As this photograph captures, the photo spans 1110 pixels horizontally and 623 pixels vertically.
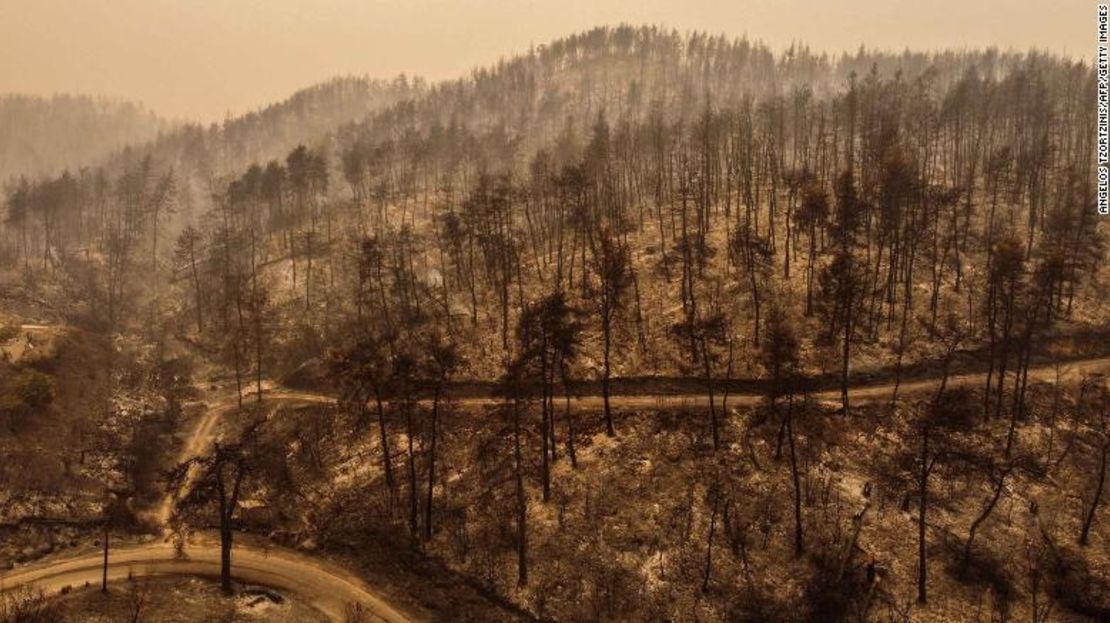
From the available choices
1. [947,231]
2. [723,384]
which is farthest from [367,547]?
[947,231]

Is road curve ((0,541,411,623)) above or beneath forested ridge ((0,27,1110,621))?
beneath

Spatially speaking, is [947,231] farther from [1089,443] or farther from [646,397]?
[646,397]

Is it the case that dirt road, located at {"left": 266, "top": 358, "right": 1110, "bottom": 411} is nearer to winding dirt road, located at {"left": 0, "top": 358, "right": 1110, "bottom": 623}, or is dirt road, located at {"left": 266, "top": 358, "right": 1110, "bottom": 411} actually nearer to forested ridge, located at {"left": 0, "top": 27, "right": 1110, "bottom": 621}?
forested ridge, located at {"left": 0, "top": 27, "right": 1110, "bottom": 621}

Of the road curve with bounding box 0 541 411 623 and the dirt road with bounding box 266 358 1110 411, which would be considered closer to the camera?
the road curve with bounding box 0 541 411 623

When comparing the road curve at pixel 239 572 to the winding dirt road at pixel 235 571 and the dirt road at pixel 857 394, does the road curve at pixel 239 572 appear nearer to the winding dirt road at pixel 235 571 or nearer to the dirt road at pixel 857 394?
the winding dirt road at pixel 235 571

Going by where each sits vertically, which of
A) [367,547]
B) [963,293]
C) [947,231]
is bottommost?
[367,547]

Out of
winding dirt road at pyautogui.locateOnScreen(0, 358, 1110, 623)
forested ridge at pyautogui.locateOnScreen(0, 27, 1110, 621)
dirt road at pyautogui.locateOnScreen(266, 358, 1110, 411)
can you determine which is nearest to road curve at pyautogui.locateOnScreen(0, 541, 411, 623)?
winding dirt road at pyautogui.locateOnScreen(0, 358, 1110, 623)

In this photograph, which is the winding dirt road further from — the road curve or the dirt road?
the dirt road

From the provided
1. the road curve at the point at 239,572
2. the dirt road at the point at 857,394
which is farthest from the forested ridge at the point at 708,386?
the road curve at the point at 239,572
